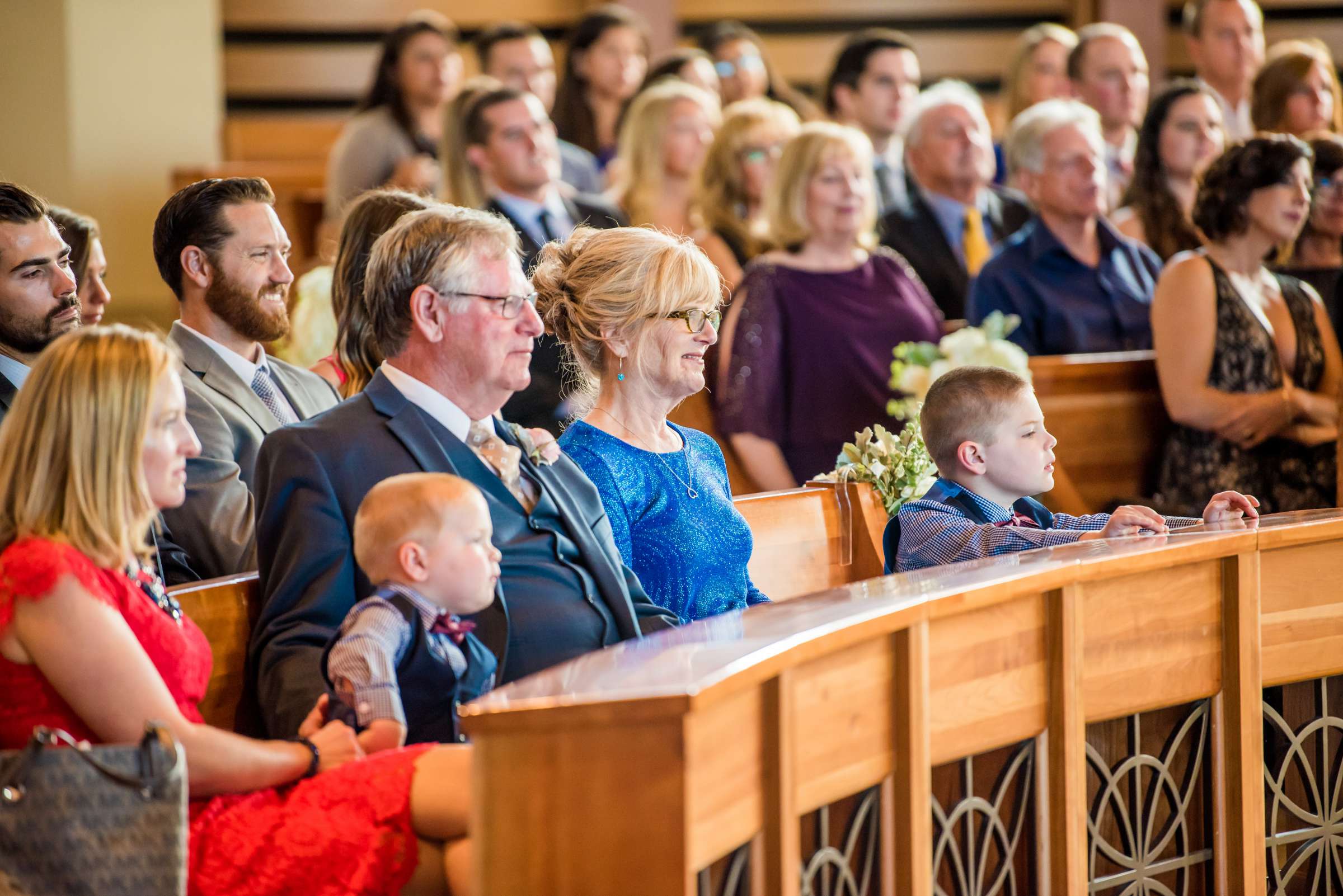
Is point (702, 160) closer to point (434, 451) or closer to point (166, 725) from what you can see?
point (434, 451)

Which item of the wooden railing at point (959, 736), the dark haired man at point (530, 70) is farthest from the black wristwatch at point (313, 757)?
the dark haired man at point (530, 70)

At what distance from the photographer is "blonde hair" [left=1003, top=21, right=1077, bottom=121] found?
6.23m

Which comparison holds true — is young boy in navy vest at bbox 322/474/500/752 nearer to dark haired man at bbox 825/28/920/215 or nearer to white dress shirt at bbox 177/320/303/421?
white dress shirt at bbox 177/320/303/421

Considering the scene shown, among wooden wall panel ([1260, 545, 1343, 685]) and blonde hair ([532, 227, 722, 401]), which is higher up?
blonde hair ([532, 227, 722, 401])

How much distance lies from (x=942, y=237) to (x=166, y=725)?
3.79 metres

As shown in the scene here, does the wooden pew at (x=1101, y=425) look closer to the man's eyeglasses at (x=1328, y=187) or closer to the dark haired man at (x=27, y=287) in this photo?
the man's eyeglasses at (x=1328, y=187)

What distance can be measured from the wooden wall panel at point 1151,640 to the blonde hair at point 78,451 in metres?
1.33

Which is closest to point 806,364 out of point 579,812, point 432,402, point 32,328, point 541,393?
point 541,393

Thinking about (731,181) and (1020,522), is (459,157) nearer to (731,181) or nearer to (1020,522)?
(731,181)

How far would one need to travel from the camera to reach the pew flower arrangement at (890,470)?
10.9 feet

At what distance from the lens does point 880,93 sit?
5.88m

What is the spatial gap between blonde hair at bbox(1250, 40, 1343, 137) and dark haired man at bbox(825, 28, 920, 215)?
47.7 inches

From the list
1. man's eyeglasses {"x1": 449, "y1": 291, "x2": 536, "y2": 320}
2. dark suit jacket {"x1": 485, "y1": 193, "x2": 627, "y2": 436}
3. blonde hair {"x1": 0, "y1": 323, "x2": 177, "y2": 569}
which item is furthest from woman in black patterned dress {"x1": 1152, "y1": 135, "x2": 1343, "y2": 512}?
blonde hair {"x1": 0, "y1": 323, "x2": 177, "y2": 569}

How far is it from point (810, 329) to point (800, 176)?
0.44 metres
